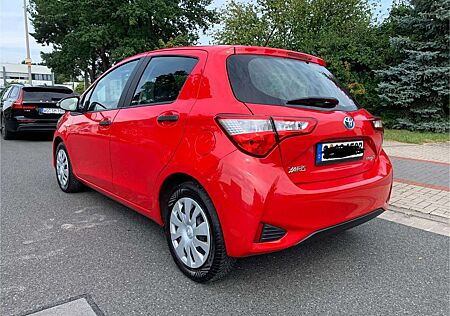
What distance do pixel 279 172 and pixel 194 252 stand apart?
0.87m

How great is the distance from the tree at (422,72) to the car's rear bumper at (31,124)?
1003cm

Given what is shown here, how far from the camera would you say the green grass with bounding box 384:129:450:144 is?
1023 centimetres

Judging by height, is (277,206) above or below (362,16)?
below

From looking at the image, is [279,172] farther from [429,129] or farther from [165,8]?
[165,8]

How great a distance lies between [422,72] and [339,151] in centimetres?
1060

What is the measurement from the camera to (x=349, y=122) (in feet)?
8.43

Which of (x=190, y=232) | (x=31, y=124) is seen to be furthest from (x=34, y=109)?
(x=190, y=232)

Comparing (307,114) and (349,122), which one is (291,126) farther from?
(349,122)

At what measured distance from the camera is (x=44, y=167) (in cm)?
653

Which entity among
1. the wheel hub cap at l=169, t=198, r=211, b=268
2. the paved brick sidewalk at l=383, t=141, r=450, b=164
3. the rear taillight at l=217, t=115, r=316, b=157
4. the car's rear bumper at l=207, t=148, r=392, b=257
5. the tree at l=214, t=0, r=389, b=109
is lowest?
the paved brick sidewalk at l=383, t=141, r=450, b=164

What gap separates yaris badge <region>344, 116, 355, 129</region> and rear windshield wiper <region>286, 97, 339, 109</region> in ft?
Result: 0.45

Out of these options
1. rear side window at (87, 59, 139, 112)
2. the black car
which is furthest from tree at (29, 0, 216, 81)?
rear side window at (87, 59, 139, 112)

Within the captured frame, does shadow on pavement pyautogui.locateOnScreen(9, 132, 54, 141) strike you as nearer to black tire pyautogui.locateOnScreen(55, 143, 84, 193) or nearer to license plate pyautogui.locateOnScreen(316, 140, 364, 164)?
black tire pyautogui.locateOnScreen(55, 143, 84, 193)

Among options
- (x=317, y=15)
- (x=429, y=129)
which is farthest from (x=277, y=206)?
(x=317, y=15)
